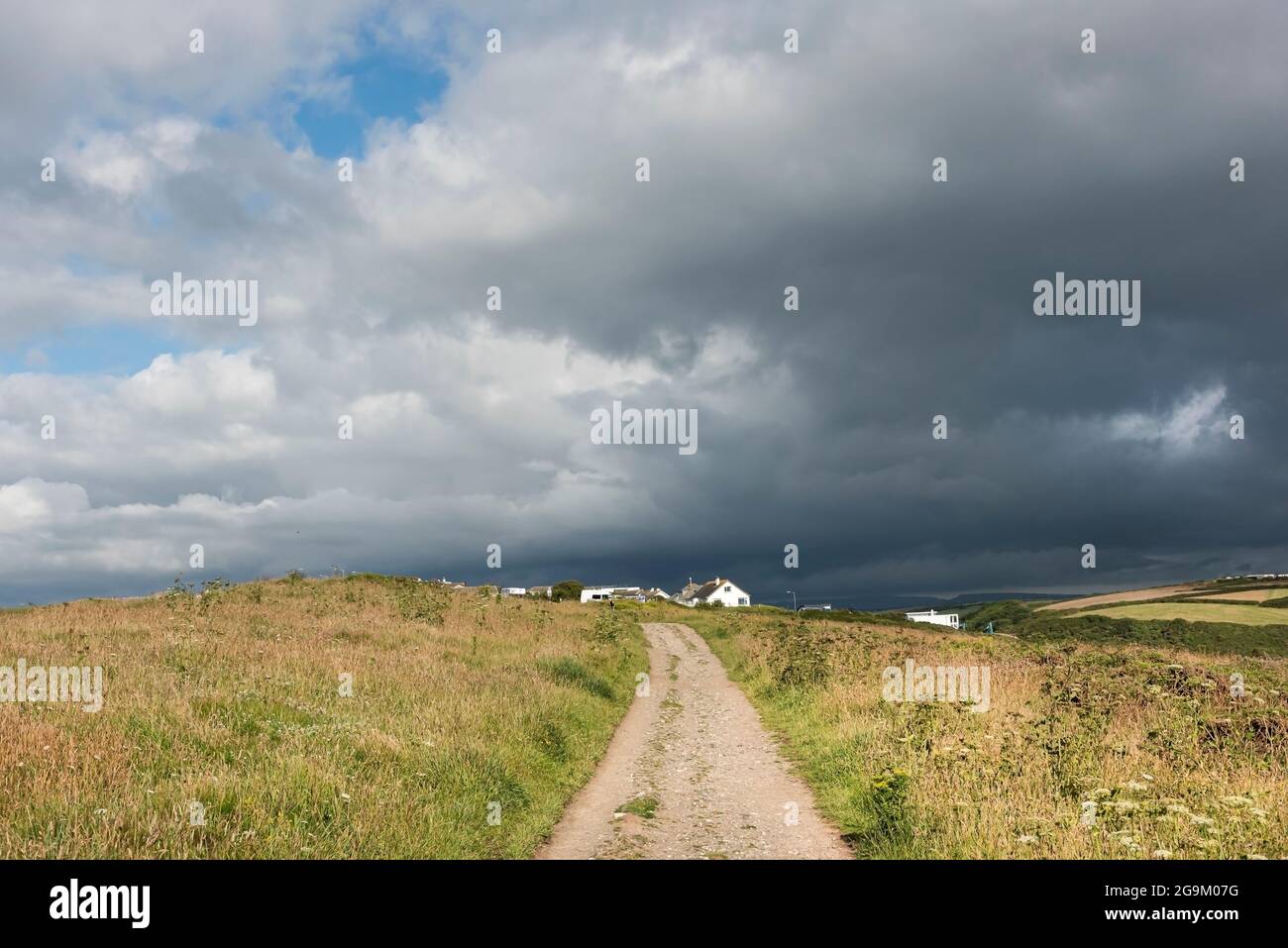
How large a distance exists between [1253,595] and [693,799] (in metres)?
140

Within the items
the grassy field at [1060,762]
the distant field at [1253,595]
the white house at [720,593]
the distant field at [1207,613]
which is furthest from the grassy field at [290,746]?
the white house at [720,593]

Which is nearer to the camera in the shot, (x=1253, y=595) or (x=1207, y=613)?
(x=1207, y=613)

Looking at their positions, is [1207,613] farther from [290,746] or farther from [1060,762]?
[290,746]

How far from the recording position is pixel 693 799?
1217 cm

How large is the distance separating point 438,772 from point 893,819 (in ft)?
21.5

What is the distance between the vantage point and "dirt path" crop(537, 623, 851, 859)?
966 cm

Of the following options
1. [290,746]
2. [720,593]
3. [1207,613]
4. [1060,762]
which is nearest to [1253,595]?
[1207,613]

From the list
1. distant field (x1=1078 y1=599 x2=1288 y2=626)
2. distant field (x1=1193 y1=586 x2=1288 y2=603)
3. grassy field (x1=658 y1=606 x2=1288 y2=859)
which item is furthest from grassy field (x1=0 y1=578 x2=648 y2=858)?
distant field (x1=1193 y1=586 x2=1288 y2=603)

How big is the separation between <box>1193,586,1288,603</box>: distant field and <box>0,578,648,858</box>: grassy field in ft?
402

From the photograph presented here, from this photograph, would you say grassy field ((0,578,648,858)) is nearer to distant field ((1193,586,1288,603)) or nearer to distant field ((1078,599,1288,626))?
distant field ((1078,599,1288,626))

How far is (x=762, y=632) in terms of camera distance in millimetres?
43375
